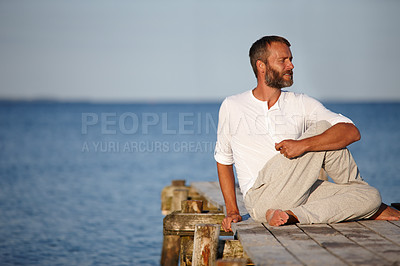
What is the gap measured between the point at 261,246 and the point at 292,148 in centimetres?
94

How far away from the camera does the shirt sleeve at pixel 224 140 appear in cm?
517

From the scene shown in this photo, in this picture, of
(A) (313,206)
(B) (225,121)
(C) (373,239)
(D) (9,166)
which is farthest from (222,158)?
(D) (9,166)

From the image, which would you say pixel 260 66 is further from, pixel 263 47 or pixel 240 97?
pixel 240 97

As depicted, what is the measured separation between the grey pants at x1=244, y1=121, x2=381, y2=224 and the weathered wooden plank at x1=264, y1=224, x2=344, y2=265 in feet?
0.67

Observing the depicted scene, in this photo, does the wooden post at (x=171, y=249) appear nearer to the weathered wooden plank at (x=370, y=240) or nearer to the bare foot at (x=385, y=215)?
the weathered wooden plank at (x=370, y=240)

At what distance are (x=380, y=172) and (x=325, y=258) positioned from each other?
18.9 m

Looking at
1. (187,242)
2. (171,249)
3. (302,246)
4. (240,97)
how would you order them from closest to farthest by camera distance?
(302,246)
(240,97)
(187,242)
(171,249)

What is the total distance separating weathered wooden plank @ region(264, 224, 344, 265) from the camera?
3.64 m

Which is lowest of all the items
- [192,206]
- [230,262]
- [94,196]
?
[94,196]

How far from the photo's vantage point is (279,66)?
4.95 metres

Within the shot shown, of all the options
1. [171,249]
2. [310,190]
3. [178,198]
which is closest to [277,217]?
[310,190]

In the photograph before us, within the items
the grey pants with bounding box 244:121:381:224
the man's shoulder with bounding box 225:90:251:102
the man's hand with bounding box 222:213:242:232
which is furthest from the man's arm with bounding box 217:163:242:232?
the man's shoulder with bounding box 225:90:251:102

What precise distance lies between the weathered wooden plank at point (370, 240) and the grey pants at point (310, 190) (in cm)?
15

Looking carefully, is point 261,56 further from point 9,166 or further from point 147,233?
point 9,166
